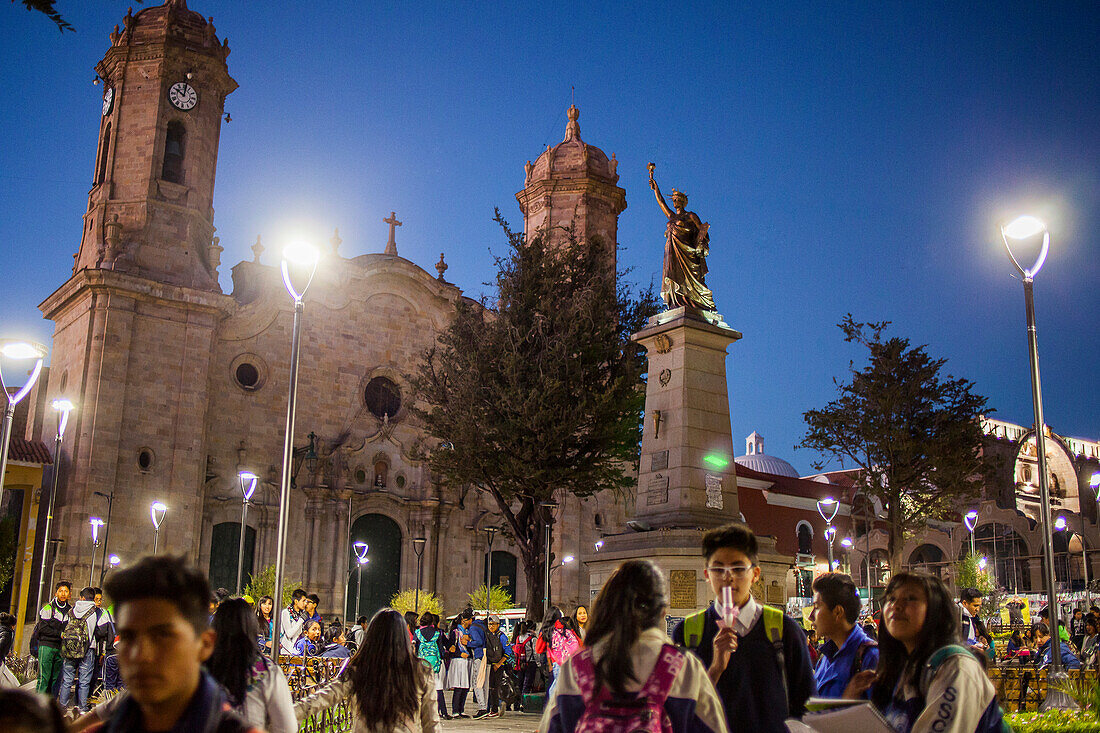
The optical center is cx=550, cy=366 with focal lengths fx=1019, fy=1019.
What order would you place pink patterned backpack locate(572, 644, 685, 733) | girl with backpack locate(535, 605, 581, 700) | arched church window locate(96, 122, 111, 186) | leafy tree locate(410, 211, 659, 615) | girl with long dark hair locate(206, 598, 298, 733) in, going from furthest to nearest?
1. arched church window locate(96, 122, 111, 186)
2. leafy tree locate(410, 211, 659, 615)
3. girl with backpack locate(535, 605, 581, 700)
4. girl with long dark hair locate(206, 598, 298, 733)
5. pink patterned backpack locate(572, 644, 685, 733)

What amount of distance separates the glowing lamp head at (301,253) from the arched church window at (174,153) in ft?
80.4

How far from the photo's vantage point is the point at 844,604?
5.18 meters

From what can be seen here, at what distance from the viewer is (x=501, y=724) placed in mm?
14328

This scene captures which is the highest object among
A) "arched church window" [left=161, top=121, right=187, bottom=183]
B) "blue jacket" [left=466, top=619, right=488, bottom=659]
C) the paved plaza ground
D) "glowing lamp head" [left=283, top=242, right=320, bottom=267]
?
"arched church window" [left=161, top=121, right=187, bottom=183]

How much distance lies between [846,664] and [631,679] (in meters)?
A: 1.92

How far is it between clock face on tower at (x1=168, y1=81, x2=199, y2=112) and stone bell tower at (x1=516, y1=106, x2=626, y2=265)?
1292cm

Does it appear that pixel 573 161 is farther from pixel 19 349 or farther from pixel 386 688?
pixel 386 688

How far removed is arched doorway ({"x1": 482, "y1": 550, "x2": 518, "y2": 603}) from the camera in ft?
128

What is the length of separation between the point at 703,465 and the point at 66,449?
23267mm

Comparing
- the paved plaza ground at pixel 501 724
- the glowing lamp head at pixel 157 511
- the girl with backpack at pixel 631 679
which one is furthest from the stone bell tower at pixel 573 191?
the girl with backpack at pixel 631 679

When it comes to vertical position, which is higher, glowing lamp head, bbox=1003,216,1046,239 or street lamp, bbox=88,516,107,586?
glowing lamp head, bbox=1003,216,1046,239

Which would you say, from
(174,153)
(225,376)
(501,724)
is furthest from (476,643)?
(174,153)

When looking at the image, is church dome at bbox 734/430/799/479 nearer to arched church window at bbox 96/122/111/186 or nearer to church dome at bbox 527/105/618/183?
church dome at bbox 527/105/618/183

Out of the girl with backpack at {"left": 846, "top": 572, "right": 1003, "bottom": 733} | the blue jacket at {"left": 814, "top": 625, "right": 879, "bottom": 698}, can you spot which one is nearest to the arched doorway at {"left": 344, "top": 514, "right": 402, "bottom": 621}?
the blue jacket at {"left": 814, "top": 625, "right": 879, "bottom": 698}
